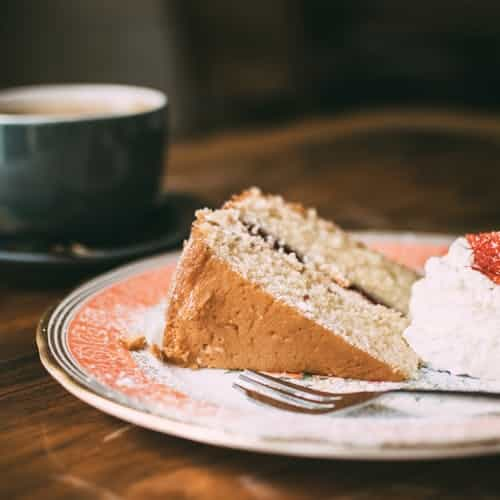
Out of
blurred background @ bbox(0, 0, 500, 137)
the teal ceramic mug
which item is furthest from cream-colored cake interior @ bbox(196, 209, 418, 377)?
blurred background @ bbox(0, 0, 500, 137)

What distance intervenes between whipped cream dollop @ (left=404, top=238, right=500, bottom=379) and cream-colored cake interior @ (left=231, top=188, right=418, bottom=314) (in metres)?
0.23

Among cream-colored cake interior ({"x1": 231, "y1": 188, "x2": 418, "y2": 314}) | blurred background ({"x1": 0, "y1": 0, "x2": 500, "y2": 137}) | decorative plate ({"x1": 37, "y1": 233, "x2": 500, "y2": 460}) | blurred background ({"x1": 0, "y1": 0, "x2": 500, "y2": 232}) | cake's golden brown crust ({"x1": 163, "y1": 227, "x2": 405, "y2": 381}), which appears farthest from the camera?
blurred background ({"x1": 0, "y1": 0, "x2": 500, "y2": 137})

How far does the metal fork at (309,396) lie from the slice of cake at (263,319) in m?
0.12

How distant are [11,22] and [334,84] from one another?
2568 millimetres

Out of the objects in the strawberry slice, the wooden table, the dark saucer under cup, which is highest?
the strawberry slice

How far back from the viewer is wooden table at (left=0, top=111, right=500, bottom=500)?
97 centimetres

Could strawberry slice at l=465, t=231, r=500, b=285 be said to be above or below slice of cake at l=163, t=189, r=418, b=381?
above

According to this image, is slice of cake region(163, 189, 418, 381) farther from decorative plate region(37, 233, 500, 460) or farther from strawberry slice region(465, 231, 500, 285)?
strawberry slice region(465, 231, 500, 285)

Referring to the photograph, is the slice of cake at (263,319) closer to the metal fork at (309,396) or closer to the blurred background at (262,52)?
the metal fork at (309,396)

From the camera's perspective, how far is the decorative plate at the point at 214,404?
92 centimetres

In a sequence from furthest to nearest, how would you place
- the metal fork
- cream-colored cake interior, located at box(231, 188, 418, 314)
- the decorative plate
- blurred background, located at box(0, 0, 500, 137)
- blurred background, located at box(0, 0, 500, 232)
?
blurred background, located at box(0, 0, 500, 137) → blurred background, located at box(0, 0, 500, 232) → cream-colored cake interior, located at box(231, 188, 418, 314) → the metal fork → the decorative plate

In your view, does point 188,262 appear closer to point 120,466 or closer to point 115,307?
point 115,307

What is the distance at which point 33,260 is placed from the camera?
1.69 meters

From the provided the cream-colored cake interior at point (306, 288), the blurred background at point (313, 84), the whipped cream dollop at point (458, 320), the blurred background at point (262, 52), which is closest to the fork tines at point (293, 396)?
the cream-colored cake interior at point (306, 288)
